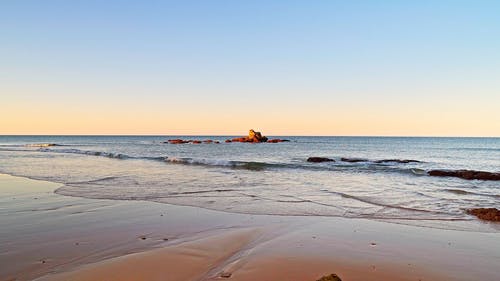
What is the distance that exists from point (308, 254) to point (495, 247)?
13.4ft

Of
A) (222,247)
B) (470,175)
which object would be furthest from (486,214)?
(470,175)

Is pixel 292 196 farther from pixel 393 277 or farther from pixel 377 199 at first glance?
pixel 393 277

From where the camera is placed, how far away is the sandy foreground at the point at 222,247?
552cm

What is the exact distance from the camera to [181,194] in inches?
543

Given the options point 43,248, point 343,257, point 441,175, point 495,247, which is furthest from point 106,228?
point 441,175

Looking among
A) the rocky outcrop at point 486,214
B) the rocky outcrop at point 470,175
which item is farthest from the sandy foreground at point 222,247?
the rocky outcrop at point 470,175

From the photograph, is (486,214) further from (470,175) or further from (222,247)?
(470,175)

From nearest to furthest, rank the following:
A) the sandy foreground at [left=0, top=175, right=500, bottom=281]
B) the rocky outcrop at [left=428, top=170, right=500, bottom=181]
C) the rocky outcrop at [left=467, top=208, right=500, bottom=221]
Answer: the sandy foreground at [left=0, top=175, right=500, bottom=281]
the rocky outcrop at [left=467, top=208, right=500, bottom=221]
the rocky outcrop at [left=428, top=170, right=500, bottom=181]

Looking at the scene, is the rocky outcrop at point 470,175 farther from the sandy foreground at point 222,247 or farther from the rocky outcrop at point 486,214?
the sandy foreground at point 222,247

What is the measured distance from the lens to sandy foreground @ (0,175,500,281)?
552 cm

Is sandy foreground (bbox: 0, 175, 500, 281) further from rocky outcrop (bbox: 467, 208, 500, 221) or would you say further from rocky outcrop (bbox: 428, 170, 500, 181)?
rocky outcrop (bbox: 428, 170, 500, 181)

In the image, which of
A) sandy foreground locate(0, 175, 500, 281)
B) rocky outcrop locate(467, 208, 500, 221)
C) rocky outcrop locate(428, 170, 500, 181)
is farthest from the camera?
rocky outcrop locate(428, 170, 500, 181)

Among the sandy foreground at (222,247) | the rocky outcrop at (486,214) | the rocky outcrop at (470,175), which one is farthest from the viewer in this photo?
the rocky outcrop at (470,175)

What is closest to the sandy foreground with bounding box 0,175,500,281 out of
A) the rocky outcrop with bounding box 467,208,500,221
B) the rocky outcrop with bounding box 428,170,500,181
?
the rocky outcrop with bounding box 467,208,500,221
